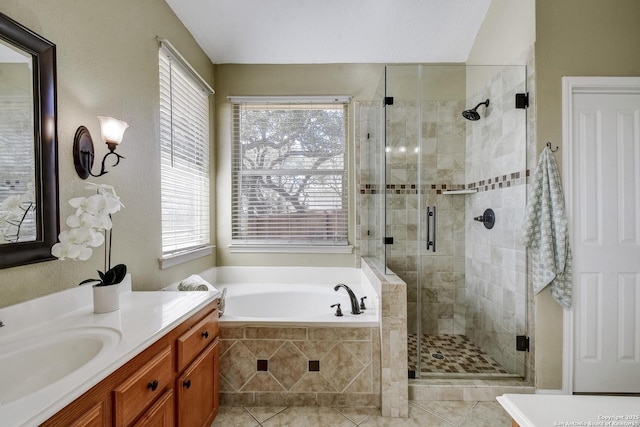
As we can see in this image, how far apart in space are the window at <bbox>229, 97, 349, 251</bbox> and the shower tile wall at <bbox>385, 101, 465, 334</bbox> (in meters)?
0.56

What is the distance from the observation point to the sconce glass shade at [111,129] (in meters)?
1.43

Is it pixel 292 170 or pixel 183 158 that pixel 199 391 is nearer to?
Result: pixel 183 158

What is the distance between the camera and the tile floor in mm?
1793

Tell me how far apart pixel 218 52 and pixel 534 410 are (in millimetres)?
3277

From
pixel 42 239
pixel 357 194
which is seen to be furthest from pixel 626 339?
pixel 42 239

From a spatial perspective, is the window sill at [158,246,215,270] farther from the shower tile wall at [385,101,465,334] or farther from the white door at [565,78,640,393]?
the white door at [565,78,640,393]

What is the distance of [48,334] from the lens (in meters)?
1.06

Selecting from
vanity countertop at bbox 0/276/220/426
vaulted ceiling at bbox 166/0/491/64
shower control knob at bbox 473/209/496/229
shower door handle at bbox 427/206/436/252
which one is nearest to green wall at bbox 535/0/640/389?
shower control knob at bbox 473/209/496/229

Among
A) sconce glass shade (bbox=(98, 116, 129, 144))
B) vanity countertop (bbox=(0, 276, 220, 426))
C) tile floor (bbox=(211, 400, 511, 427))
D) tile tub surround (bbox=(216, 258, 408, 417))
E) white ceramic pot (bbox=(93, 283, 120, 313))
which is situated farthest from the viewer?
tile tub surround (bbox=(216, 258, 408, 417))

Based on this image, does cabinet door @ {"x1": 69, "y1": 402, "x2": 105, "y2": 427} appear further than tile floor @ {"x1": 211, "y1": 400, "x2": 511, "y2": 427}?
No

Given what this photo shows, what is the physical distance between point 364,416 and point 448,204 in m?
1.94

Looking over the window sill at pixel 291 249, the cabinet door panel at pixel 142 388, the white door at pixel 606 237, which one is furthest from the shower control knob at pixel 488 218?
the cabinet door panel at pixel 142 388

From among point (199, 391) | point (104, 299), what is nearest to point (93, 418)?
point (104, 299)

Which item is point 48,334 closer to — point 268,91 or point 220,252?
point 220,252
